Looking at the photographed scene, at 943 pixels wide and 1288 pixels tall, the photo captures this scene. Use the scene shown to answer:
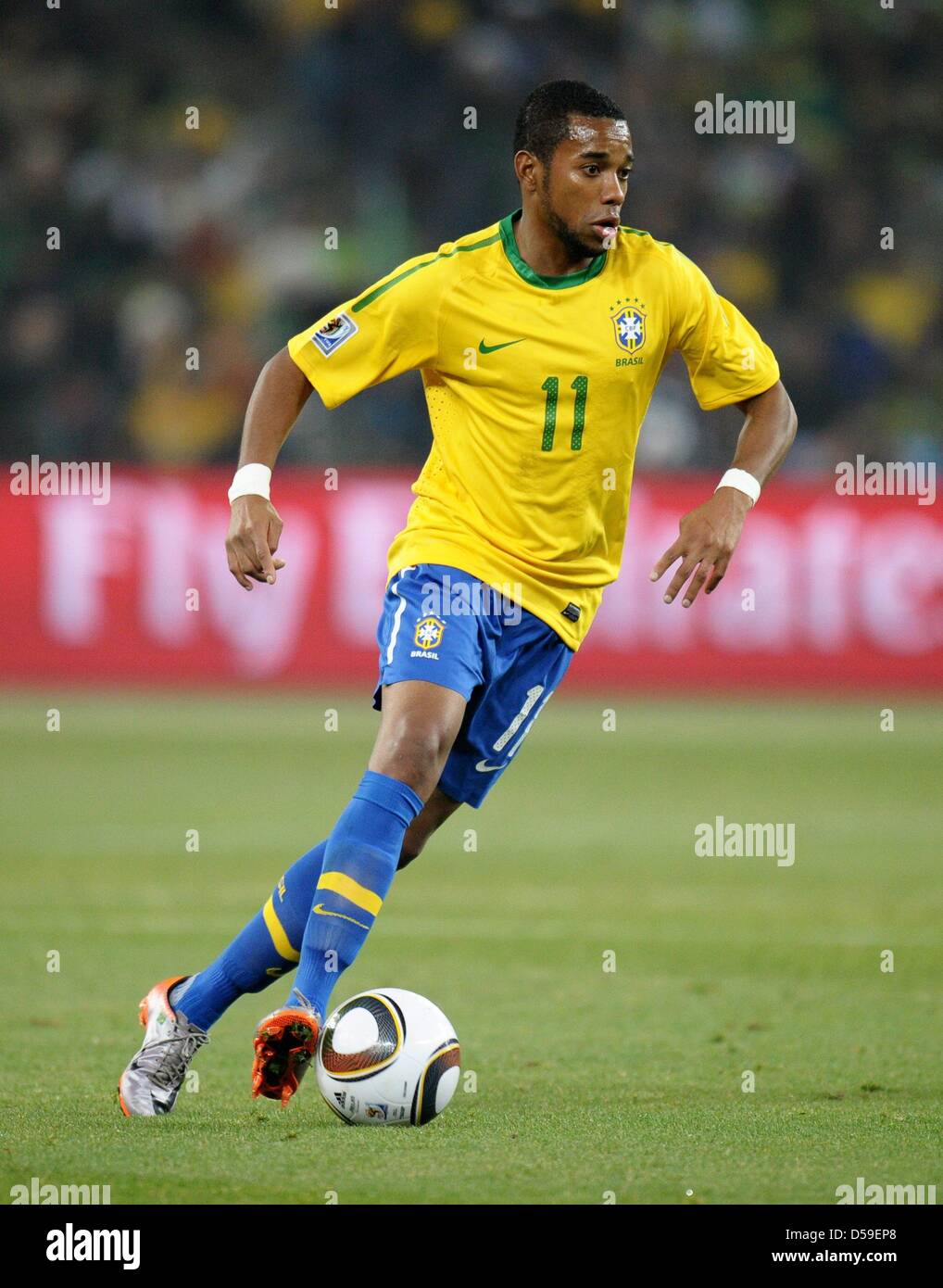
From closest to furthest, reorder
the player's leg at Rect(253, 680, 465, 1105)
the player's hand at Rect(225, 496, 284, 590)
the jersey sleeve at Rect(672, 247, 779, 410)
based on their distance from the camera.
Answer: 1. the player's leg at Rect(253, 680, 465, 1105)
2. the player's hand at Rect(225, 496, 284, 590)
3. the jersey sleeve at Rect(672, 247, 779, 410)

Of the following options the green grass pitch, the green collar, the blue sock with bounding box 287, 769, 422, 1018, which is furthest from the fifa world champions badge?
the green grass pitch

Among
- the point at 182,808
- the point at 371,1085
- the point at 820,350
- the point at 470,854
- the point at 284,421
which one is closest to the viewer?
the point at 371,1085

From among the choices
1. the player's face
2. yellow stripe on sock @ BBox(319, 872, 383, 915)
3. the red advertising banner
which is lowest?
yellow stripe on sock @ BBox(319, 872, 383, 915)

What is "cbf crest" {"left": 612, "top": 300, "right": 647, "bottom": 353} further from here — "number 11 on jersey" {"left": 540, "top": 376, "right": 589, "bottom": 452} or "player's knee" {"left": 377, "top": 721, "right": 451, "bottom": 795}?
"player's knee" {"left": 377, "top": 721, "right": 451, "bottom": 795}

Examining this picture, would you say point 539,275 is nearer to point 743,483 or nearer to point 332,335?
point 332,335

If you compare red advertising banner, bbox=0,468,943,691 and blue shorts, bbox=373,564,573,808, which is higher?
red advertising banner, bbox=0,468,943,691

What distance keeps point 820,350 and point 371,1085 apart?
14.2m

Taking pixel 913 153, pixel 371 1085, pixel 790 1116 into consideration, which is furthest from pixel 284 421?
pixel 913 153

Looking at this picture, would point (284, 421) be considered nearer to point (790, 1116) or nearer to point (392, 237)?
point (790, 1116)

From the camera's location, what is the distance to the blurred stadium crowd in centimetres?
1725

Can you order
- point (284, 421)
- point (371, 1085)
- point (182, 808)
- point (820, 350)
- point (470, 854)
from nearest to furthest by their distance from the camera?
point (371, 1085) → point (284, 421) → point (470, 854) → point (182, 808) → point (820, 350)

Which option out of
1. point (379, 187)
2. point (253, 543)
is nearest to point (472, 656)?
point (253, 543)

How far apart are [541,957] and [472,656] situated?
2.61 metres

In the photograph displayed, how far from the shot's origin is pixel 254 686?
15312 millimetres
